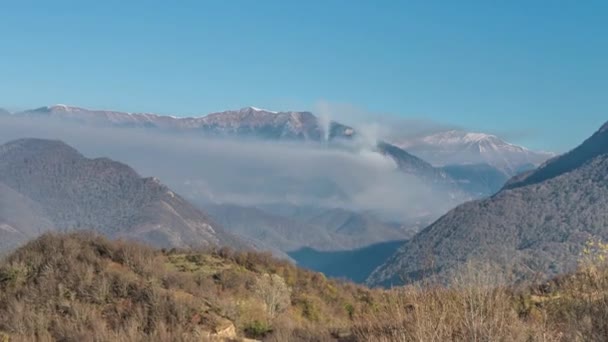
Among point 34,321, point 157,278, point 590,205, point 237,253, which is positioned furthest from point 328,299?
point 590,205

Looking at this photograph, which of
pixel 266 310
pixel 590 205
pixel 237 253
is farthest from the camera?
pixel 590 205

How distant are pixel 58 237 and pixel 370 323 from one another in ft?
53.0

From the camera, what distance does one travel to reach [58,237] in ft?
86.3

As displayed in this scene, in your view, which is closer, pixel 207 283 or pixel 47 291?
pixel 47 291

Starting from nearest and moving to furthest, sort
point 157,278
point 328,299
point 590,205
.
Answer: point 157,278, point 328,299, point 590,205

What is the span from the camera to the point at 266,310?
965 inches

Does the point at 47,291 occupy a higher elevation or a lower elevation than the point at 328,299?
higher

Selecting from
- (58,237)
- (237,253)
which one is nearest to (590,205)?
(237,253)

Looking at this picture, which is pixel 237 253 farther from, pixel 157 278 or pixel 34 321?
pixel 34 321

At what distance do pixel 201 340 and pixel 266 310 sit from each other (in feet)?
35.2

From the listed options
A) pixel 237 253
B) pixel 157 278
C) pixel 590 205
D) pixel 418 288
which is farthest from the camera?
pixel 590 205

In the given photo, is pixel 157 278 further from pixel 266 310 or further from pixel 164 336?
pixel 164 336

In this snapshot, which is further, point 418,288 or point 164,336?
point 164,336

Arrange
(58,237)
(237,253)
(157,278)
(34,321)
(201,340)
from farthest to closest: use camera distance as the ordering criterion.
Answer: (237,253) → (58,237) → (157,278) → (34,321) → (201,340)
